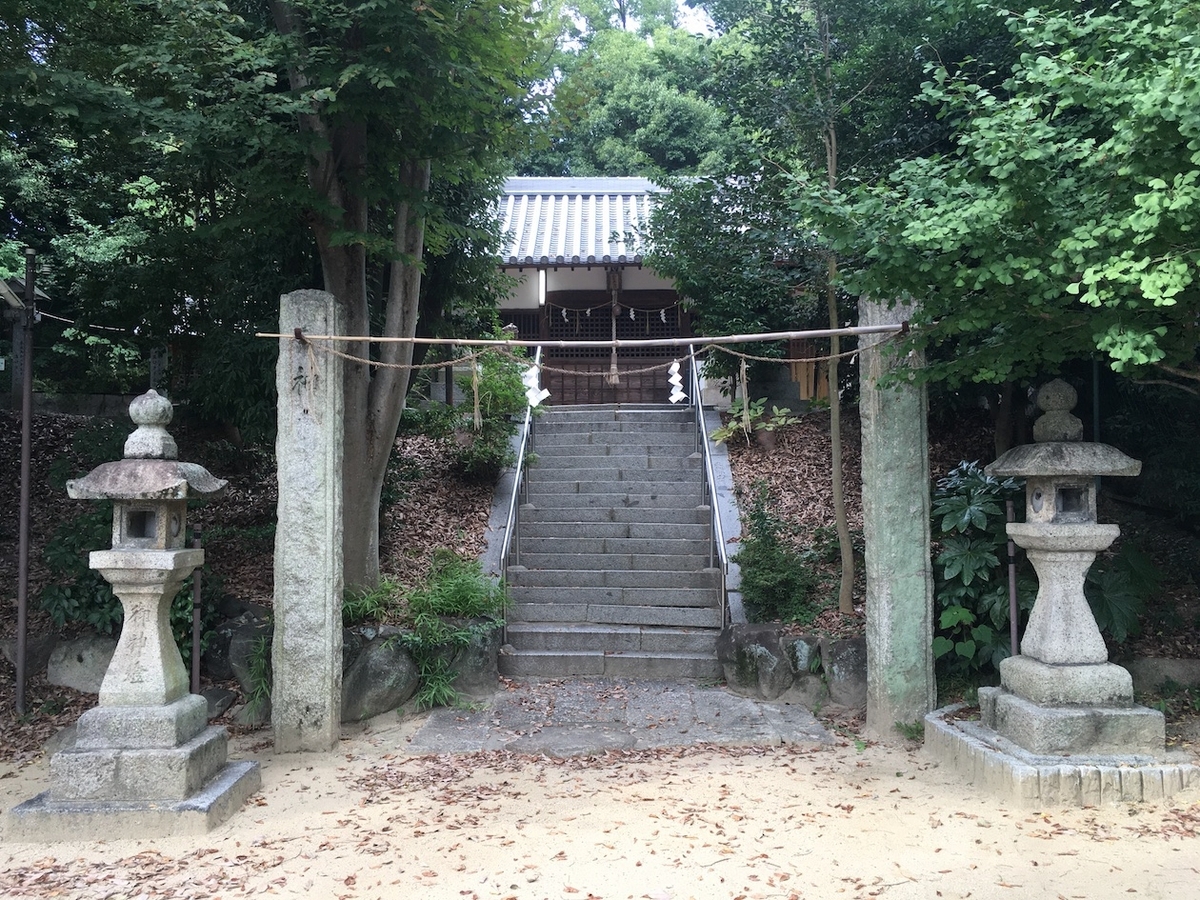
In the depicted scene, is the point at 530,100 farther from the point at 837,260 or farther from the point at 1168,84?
the point at 1168,84

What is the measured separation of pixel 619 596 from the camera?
8.88 meters

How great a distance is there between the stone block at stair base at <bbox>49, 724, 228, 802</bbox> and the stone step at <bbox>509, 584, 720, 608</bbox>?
4.10 meters

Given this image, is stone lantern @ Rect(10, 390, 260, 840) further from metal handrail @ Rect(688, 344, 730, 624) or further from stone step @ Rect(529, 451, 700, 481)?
stone step @ Rect(529, 451, 700, 481)

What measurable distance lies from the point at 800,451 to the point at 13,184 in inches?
426

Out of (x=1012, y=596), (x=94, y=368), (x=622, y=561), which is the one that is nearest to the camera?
(x=1012, y=596)

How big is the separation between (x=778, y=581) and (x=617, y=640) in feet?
5.56

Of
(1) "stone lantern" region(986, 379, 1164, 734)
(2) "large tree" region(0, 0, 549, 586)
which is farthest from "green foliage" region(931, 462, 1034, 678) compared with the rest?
(2) "large tree" region(0, 0, 549, 586)

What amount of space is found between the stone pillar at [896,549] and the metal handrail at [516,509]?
3323mm

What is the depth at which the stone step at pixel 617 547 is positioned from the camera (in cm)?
948

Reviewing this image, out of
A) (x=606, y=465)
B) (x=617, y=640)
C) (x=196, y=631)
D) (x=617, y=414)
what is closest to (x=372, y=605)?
(x=196, y=631)

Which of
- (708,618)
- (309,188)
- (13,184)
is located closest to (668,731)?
(708,618)

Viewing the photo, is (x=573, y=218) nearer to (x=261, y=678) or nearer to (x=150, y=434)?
(x=261, y=678)

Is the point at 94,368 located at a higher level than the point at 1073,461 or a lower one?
higher

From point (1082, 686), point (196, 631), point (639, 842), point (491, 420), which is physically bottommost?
point (639, 842)
